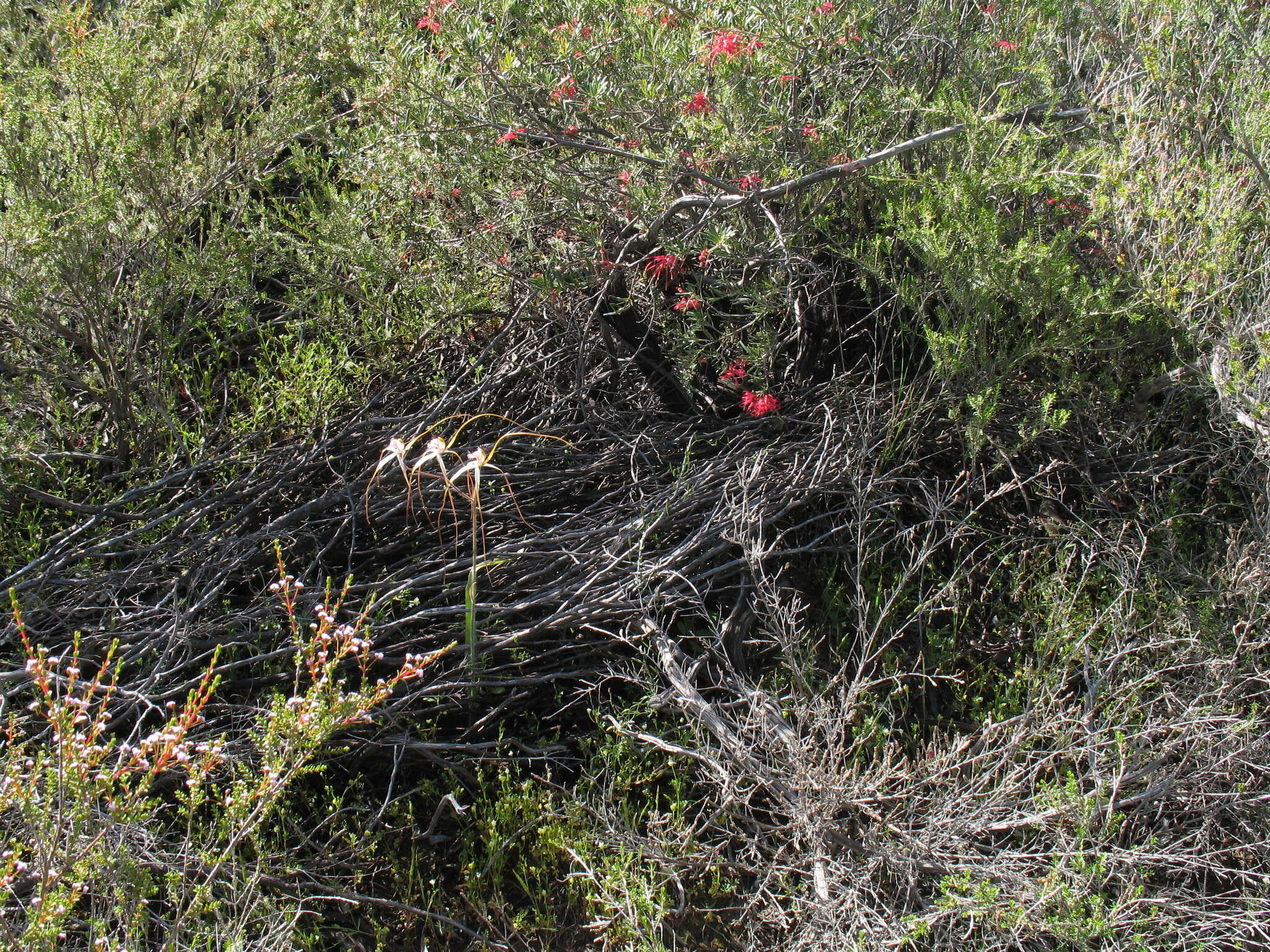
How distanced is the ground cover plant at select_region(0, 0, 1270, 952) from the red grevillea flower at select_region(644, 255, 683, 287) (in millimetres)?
12

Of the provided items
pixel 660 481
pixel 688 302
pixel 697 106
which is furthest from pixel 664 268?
pixel 660 481

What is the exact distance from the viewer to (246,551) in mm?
2492

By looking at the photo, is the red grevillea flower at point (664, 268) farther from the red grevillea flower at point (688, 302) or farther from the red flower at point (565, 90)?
the red flower at point (565, 90)

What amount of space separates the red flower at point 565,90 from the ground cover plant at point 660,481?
0.01 m

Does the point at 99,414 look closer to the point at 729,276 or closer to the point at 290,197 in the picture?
the point at 290,197

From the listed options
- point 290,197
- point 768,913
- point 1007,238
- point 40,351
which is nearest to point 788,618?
point 768,913

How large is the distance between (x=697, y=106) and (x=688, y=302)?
1.69 ft

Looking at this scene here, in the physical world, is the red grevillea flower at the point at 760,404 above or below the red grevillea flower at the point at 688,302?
below

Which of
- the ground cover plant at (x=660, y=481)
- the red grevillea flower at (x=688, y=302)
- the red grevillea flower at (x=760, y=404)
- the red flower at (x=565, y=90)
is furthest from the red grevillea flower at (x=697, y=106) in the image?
the red grevillea flower at (x=760, y=404)

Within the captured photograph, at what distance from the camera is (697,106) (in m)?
2.59

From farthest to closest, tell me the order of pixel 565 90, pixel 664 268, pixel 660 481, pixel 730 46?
pixel 664 268
pixel 660 481
pixel 565 90
pixel 730 46

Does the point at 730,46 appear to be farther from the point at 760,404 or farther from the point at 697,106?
the point at 760,404

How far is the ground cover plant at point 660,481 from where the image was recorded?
1997 millimetres

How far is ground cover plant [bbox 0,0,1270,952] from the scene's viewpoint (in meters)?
2.00
